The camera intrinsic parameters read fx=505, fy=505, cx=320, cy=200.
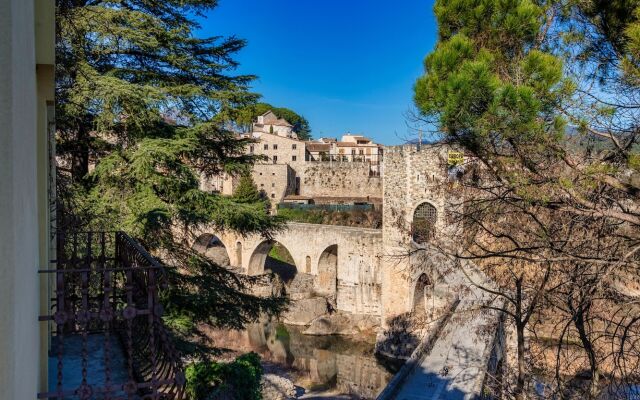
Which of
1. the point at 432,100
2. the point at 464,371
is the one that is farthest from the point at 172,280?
the point at 464,371

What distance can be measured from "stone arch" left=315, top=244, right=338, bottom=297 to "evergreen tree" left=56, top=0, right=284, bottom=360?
1947cm

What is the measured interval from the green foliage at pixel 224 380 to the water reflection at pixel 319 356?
8.70 metres

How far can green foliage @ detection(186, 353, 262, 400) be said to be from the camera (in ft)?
37.1

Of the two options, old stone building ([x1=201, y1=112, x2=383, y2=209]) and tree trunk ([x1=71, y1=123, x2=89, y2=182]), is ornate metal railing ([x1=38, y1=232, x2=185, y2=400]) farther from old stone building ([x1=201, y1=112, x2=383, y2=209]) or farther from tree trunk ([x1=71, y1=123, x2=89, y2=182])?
old stone building ([x1=201, y1=112, x2=383, y2=209])

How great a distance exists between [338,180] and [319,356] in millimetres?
22261

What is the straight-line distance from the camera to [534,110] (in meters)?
4.86

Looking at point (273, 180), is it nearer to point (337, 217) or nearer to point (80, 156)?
point (337, 217)

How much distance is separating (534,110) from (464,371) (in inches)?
289

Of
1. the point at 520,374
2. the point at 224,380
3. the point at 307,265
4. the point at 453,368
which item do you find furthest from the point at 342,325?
the point at 520,374

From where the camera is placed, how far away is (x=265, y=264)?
115 feet

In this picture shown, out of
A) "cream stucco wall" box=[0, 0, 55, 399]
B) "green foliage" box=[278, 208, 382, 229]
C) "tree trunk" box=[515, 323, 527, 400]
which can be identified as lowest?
"tree trunk" box=[515, 323, 527, 400]

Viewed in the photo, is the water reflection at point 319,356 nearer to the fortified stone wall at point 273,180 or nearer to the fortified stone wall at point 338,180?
the fortified stone wall at point 273,180

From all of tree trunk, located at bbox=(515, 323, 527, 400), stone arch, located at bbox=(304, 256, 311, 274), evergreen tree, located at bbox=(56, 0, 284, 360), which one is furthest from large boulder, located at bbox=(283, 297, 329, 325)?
tree trunk, located at bbox=(515, 323, 527, 400)

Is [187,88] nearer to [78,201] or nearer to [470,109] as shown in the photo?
[78,201]
